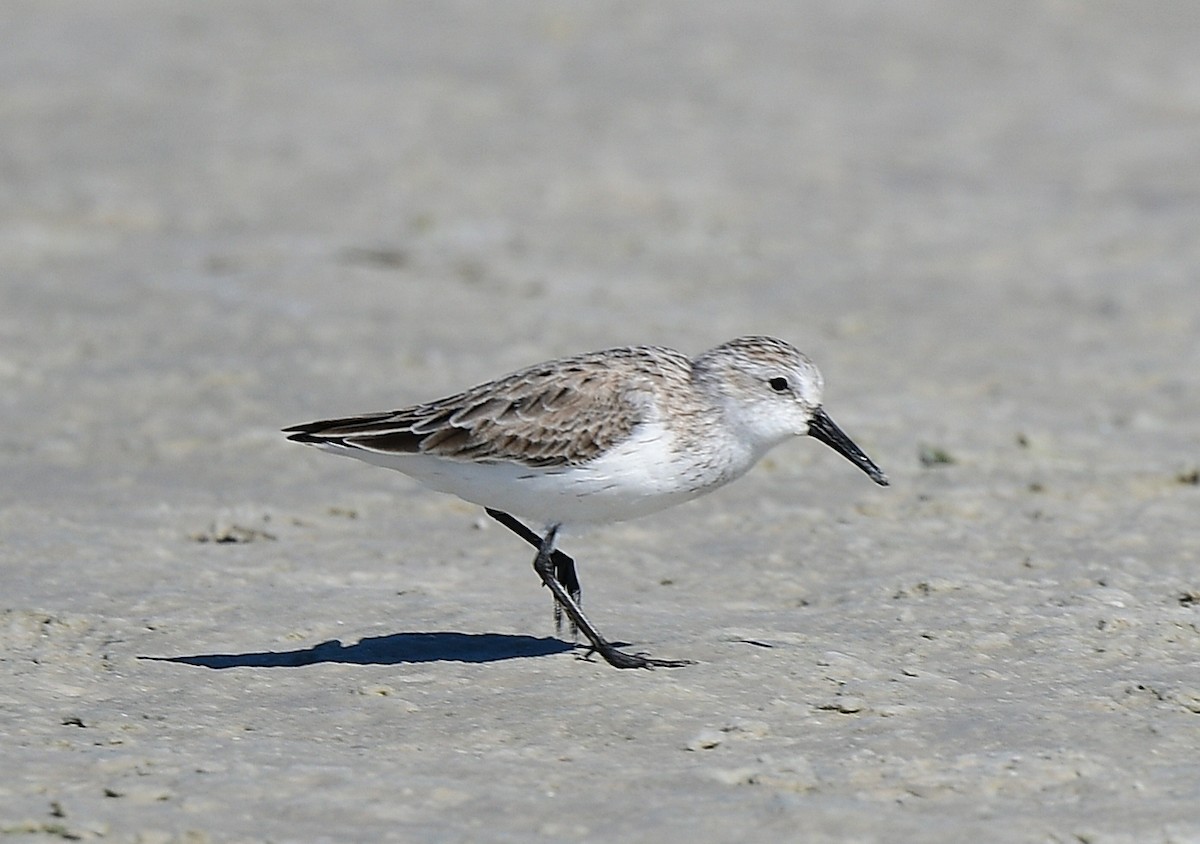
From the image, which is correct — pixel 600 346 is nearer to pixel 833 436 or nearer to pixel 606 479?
pixel 833 436

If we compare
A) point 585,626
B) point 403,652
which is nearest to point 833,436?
point 585,626

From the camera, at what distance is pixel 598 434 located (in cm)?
690

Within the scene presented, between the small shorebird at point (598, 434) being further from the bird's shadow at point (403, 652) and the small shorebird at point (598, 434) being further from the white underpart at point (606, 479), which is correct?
the bird's shadow at point (403, 652)

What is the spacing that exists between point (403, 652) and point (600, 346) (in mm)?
4864

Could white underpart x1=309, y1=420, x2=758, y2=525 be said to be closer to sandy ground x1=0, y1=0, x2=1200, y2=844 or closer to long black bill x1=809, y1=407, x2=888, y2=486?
long black bill x1=809, y1=407, x2=888, y2=486

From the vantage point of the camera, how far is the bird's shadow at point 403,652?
682cm

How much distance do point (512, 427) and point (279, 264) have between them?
6308 millimetres

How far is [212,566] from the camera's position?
7984 millimetres

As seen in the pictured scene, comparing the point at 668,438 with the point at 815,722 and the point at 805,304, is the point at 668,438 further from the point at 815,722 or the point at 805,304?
the point at 805,304

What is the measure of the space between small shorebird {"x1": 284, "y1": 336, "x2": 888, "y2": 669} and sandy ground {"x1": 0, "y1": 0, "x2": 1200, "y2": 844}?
538 mm

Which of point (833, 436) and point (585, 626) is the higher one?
point (833, 436)

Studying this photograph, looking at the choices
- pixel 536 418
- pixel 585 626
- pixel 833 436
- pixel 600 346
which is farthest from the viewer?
pixel 600 346

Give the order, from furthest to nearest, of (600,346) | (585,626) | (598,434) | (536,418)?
(600,346) → (536,418) → (598,434) → (585,626)

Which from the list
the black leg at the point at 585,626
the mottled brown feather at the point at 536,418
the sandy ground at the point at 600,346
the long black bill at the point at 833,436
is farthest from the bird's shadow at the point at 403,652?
the long black bill at the point at 833,436
